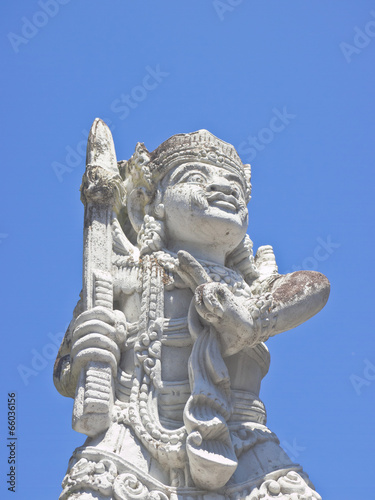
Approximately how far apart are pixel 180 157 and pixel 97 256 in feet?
4.40

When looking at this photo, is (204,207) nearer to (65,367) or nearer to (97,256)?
(97,256)

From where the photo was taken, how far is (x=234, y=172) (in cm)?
999

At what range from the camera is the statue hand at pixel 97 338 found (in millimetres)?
8734

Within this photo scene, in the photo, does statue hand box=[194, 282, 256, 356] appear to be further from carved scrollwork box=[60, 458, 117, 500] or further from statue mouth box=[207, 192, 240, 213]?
carved scrollwork box=[60, 458, 117, 500]

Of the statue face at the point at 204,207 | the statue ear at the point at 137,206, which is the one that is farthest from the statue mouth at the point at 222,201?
the statue ear at the point at 137,206

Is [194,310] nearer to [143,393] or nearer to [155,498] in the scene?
[143,393]

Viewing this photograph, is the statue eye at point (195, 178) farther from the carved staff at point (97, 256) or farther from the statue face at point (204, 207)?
the carved staff at point (97, 256)

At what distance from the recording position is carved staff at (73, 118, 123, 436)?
8500 millimetres

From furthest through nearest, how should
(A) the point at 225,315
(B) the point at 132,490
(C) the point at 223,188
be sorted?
1. (C) the point at 223,188
2. (A) the point at 225,315
3. (B) the point at 132,490

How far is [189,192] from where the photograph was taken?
31.3 ft

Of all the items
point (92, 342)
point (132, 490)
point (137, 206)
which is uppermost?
point (137, 206)

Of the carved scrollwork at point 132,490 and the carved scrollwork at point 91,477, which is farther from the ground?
the carved scrollwork at point 91,477

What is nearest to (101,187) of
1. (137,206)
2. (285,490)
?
(137,206)

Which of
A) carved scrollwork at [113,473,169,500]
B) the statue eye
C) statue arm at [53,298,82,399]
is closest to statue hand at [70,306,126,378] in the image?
statue arm at [53,298,82,399]
